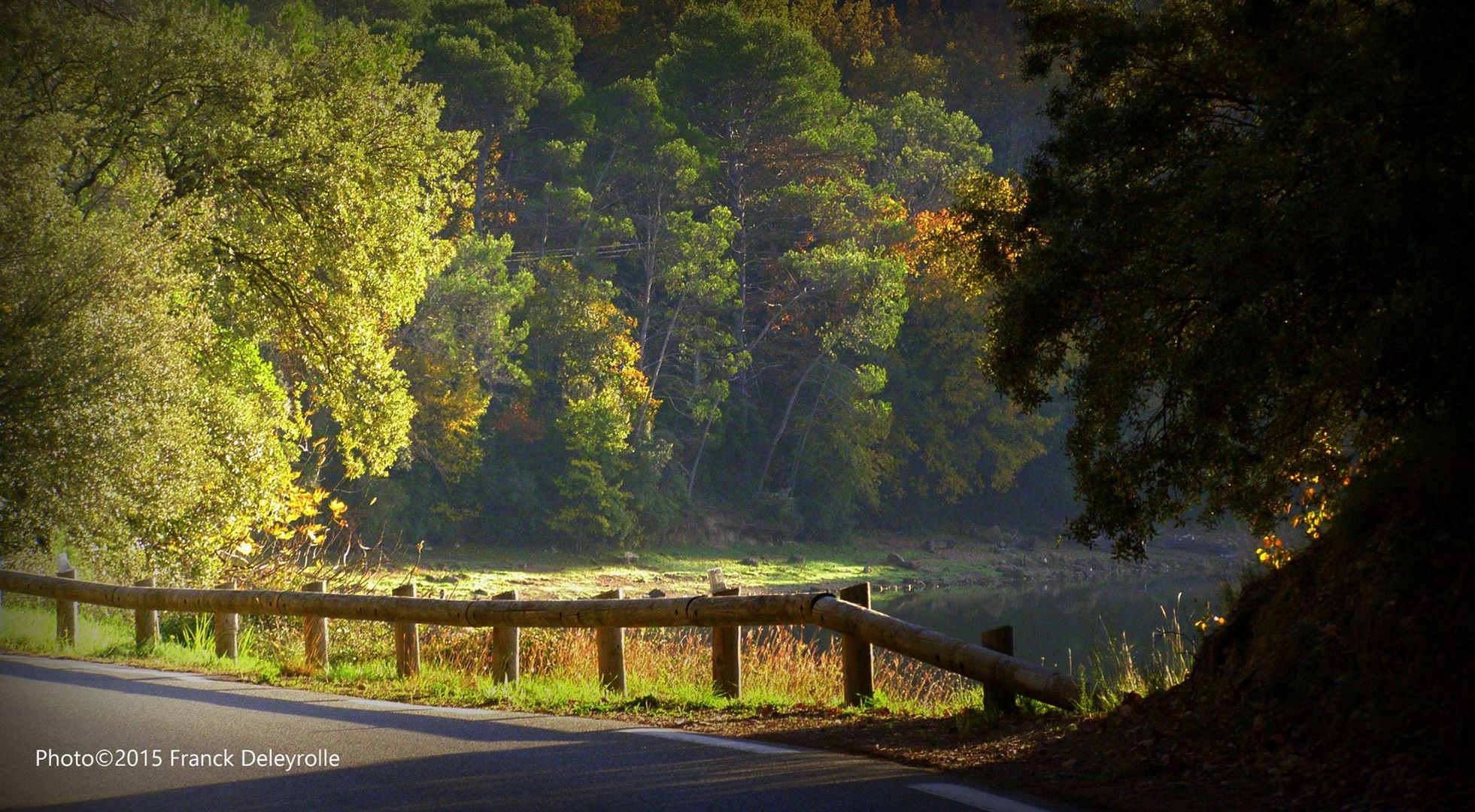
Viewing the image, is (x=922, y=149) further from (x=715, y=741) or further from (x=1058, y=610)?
(x=715, y=741)

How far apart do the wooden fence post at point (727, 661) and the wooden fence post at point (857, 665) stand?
36.5 inches

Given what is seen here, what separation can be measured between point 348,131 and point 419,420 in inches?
1024

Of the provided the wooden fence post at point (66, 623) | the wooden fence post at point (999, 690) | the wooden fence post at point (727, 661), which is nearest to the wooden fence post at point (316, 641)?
the wooden fence post at point (66, 623)

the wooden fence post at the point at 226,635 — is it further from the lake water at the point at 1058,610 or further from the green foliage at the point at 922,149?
the green foliage at the point at 922,149

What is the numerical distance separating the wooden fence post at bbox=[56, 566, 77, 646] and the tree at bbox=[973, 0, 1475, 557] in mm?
10373

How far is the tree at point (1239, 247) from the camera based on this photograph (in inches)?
282

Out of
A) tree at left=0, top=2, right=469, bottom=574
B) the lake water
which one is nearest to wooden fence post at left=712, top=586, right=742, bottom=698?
tree at left=0, top=2, right=469, bottom=574

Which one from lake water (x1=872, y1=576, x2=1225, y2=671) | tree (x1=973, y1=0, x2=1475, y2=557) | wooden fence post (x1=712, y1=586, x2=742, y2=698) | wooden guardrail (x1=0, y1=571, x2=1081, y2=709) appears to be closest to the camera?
tree (x1=973, y1=0, x2=1475, y2=557)

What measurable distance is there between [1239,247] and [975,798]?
3.81 m

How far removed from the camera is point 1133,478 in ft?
33.3

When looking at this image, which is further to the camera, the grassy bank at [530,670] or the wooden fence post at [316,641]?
the wooden fence post at [316,641]

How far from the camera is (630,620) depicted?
391 inches

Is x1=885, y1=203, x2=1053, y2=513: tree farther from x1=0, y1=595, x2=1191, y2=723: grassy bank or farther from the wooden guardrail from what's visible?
the wooden guardrail

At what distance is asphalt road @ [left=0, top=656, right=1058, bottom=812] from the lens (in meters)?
6.26
